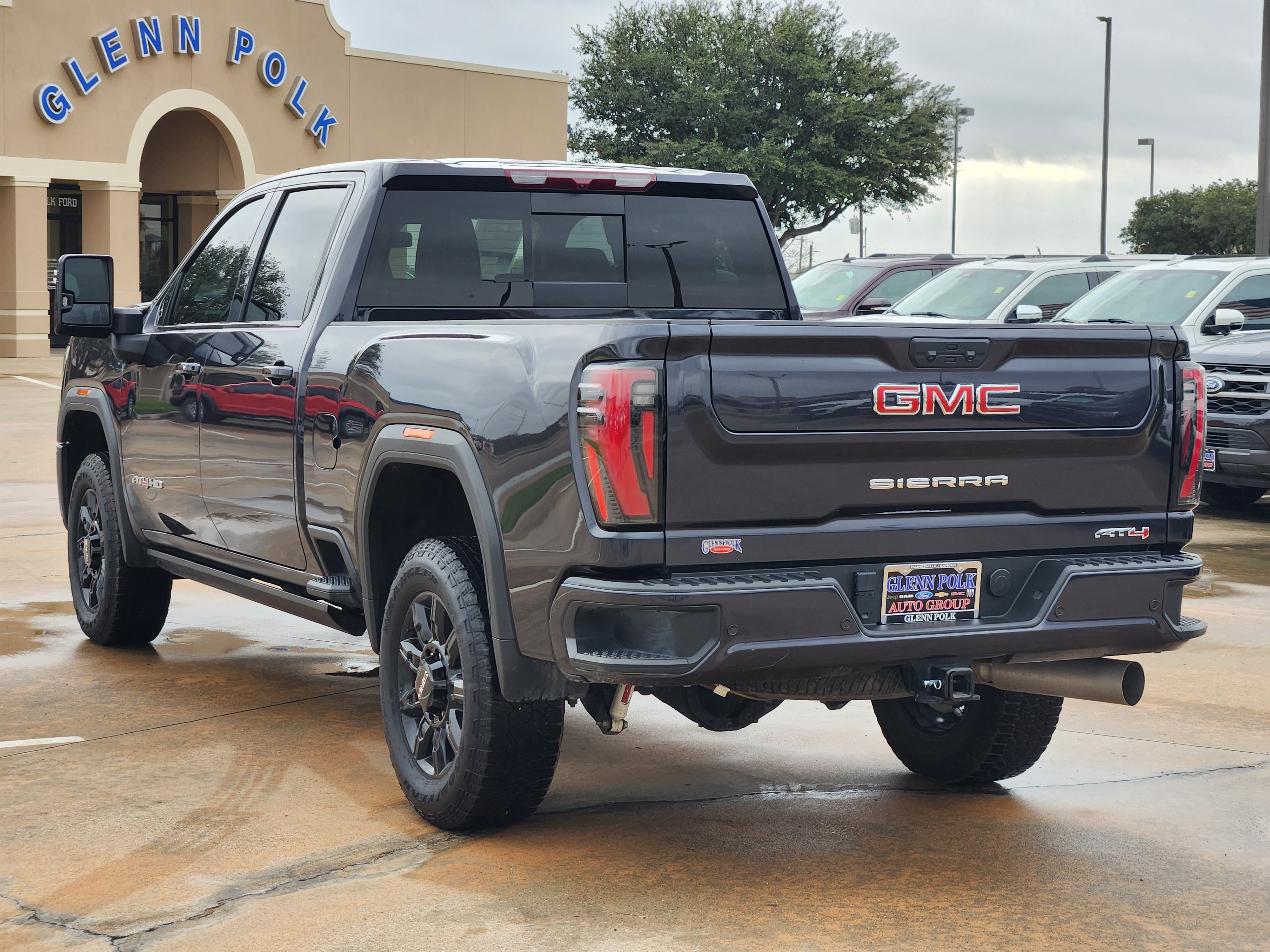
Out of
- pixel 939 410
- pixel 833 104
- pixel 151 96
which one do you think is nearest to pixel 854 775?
pixel 939 410

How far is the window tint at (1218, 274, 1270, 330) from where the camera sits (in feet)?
44.3

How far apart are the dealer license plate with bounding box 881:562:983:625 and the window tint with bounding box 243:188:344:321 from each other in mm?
2567

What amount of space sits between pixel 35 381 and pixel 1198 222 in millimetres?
52077

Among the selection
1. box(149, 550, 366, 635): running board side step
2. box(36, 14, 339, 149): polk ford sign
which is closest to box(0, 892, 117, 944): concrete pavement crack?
box(149, 550, 366, 635): running board side step

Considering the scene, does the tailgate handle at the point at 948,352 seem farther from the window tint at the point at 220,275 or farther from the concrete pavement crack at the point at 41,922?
the window tint at the point at 220,275

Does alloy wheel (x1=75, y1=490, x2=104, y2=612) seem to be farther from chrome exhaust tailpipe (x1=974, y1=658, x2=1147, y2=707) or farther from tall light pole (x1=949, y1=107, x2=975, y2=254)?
tall light pole (x1=949, y1=107, x2=975, y2=254)

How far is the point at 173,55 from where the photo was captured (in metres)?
32.0

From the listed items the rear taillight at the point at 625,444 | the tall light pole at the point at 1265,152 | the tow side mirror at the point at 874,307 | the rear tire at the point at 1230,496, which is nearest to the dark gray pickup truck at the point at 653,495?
the rear taillight at the point at 625,444

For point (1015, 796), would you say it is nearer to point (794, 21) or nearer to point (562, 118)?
point (562, 118)

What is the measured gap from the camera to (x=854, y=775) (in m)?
5.63

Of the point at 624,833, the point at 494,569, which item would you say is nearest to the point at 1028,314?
the point at 624,833

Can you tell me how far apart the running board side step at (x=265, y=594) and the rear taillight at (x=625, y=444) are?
1.80 m

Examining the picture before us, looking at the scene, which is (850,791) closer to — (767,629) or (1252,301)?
(767,629)

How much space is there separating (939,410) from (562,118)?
118 feet
